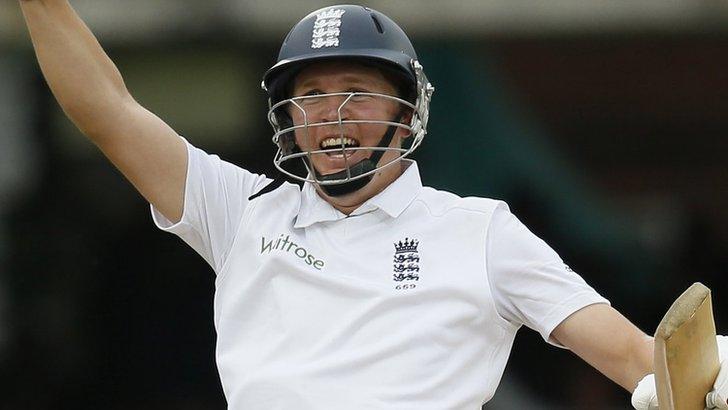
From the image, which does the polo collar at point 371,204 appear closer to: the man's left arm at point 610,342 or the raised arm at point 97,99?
the raised arm at point 97,99

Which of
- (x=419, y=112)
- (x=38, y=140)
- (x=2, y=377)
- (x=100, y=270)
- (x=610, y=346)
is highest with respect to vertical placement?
(x=419, y=112)

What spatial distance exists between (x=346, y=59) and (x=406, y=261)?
385mm

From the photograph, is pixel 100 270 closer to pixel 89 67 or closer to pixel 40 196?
pixel 40 196

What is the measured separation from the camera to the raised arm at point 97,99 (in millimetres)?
2373

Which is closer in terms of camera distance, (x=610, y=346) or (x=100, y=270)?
(x=610, y=346)

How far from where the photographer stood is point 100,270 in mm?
5008

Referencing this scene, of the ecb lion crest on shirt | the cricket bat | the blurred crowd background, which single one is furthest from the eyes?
the blurred crowd background

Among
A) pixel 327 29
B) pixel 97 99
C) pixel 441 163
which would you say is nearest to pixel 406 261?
pixel 327 29

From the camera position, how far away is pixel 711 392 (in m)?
2.16

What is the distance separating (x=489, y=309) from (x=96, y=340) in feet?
9.46

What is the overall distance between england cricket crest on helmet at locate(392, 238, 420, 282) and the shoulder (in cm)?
8

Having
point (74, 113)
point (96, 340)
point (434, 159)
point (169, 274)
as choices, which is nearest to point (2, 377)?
point (96, 340)

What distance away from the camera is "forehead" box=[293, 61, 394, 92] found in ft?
8.39

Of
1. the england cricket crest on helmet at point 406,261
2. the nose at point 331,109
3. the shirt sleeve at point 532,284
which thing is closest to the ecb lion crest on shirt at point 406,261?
the england cricket crest on helmet at point 406,261
